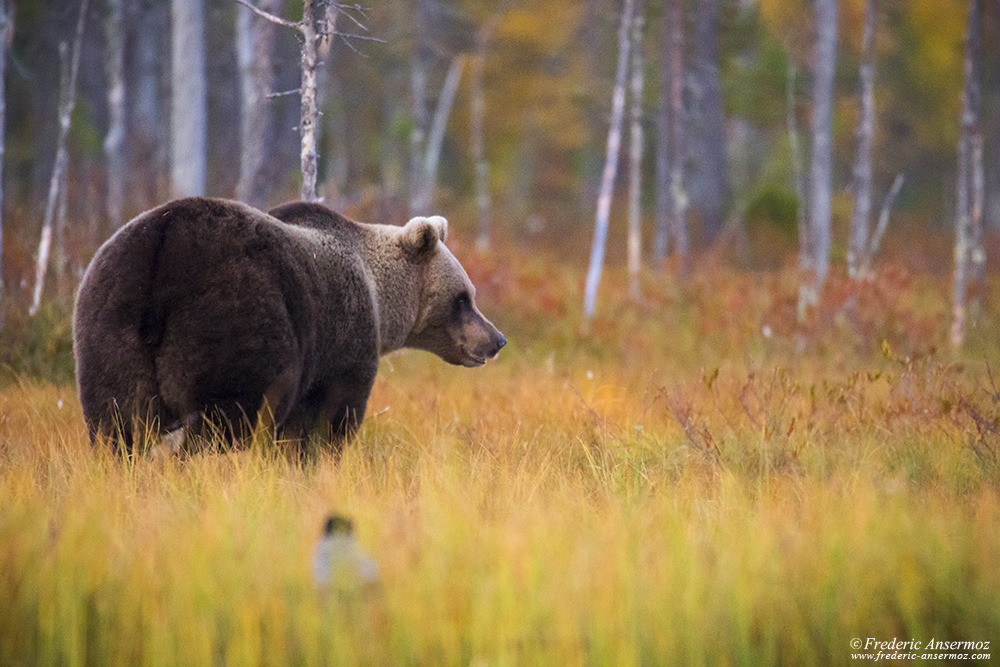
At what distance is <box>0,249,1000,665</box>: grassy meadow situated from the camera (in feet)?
7.42

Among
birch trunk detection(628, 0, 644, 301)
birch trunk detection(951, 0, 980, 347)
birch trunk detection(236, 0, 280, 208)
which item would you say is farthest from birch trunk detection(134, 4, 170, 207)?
birch trunk detection(951, 0, 980, 347)

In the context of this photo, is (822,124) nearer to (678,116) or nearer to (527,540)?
(678,116)

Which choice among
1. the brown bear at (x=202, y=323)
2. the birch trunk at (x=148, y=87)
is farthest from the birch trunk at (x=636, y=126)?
the birch trunk at (x=148, y=87)

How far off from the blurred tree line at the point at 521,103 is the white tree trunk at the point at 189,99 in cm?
9

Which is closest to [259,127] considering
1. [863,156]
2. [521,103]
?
[863,156]

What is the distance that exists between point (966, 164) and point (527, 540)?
9.77 metres

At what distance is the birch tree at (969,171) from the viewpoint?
953cm

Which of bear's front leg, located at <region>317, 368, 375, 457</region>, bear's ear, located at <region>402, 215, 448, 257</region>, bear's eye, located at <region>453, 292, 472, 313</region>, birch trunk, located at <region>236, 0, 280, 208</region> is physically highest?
birch trunk, located at <region>236, 0, 280, 208</region>

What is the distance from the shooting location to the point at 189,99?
35.8ft

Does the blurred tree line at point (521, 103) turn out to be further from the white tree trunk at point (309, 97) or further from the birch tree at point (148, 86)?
the white tree trunk at point (309, 97)

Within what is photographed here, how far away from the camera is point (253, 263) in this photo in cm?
369

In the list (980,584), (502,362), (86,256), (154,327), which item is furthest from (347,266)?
(86,256)

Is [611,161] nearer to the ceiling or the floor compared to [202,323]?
nearer to the ceiling

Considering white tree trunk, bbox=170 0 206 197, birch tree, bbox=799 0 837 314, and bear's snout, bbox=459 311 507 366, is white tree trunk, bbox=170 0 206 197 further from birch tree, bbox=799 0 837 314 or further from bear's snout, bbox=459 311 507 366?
birch tree, bbox=799 0 837 314
